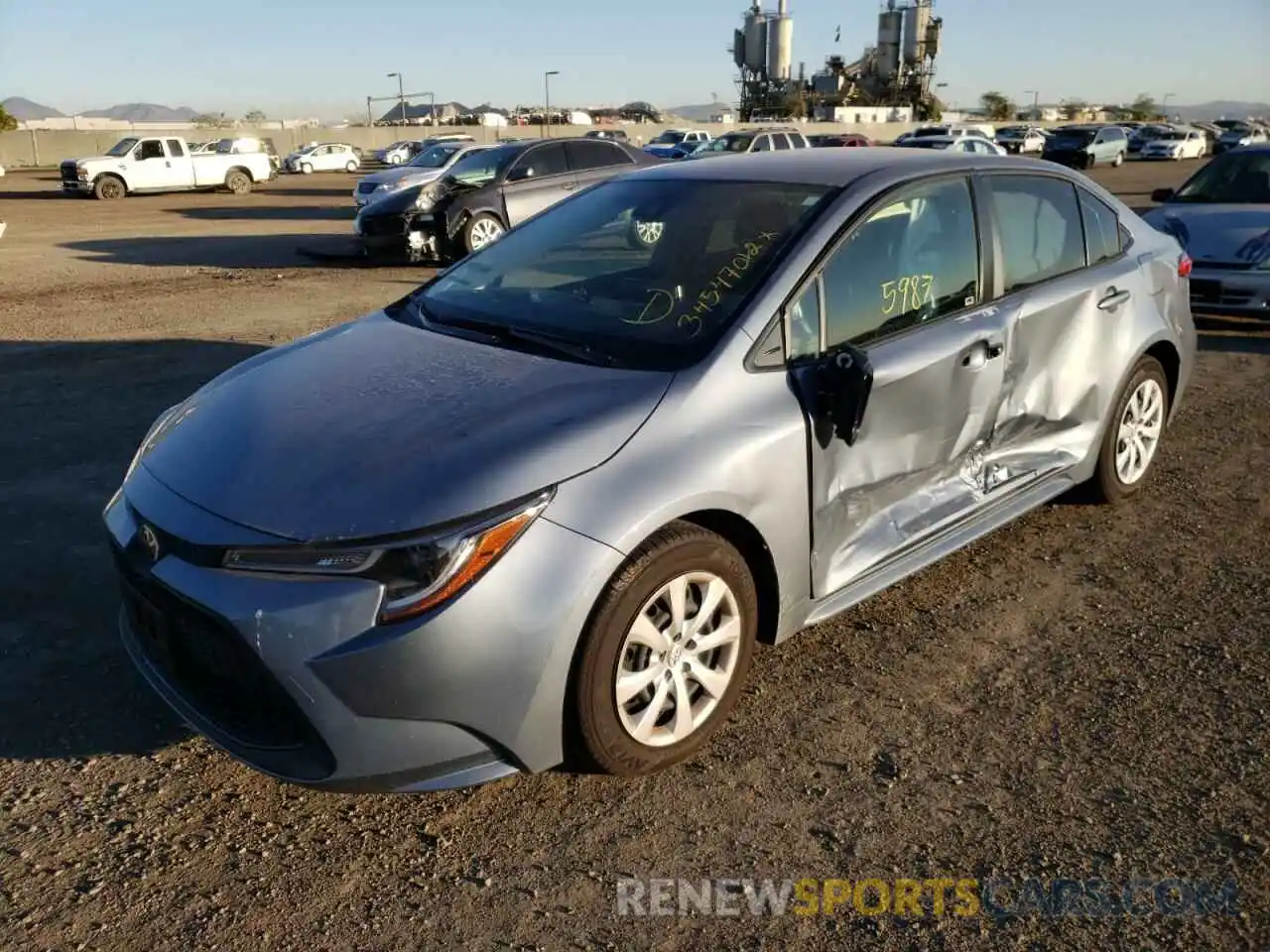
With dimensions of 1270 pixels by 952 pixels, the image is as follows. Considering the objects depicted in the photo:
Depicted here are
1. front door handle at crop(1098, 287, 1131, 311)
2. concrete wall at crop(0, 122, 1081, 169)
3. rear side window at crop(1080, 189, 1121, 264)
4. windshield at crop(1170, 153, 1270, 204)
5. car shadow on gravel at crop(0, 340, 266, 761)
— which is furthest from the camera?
concrete wall at crop(0, 122, 1081, 169)

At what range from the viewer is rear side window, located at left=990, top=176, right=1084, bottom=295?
406 cm

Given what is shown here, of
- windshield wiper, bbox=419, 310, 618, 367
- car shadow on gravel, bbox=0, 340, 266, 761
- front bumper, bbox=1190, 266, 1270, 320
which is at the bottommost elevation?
car shadow on gravel, bbox=0, 340, 266, 761

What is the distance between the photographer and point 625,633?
2734 mm

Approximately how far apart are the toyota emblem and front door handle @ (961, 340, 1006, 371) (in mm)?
2694

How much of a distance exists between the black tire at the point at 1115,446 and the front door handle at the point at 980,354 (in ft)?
→ 3.69

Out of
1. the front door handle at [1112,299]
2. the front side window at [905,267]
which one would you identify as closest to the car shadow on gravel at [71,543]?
the front side window at [905,267]

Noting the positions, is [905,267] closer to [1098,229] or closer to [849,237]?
[849,237]

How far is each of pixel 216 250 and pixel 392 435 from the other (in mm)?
15020

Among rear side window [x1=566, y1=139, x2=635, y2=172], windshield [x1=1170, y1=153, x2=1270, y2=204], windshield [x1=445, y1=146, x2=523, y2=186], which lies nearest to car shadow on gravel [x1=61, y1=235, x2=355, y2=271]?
windshield [x1=445, y1=146, x2=523, y2=186]

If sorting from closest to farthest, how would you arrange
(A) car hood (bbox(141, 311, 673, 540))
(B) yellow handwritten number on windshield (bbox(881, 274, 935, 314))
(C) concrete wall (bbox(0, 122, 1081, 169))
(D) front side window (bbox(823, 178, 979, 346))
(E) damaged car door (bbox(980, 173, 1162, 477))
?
(A) car hood (bbox(141, 311, 673, 540)) → (D) front side window (bbox(823, 178, 979, 346)) → (B) yellow handwritten number on windshield (bbox(881, 274, 935, 314)) → (E) damaged car door (bbox(980, 173, 1162, 477)) → (C) concrete wall (bbox(0, 122, 1081, 169))

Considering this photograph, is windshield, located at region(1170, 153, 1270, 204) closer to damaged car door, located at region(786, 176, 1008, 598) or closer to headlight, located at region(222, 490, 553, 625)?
damaged car door, located at region(786, 176, 1008, 598)

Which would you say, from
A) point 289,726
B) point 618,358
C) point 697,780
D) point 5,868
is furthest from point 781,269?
point 5,868

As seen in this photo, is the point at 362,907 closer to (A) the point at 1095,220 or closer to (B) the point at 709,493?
(B) the point at 709,493

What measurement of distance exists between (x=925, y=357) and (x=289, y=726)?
2.35 m
